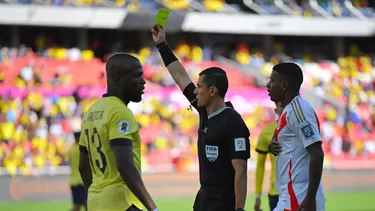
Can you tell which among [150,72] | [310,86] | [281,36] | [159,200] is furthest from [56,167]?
[281,36]

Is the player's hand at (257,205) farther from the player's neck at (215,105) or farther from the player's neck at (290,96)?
the player's neck at (290,96)

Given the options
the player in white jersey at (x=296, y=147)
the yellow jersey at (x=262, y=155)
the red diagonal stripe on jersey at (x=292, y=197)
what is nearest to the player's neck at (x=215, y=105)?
the player in white jersey at (x=296, y=147)

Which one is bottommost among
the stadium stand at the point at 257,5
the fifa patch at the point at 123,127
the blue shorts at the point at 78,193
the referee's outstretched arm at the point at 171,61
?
the blue shorts at the point at 78,193

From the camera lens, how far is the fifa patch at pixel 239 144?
6.32m

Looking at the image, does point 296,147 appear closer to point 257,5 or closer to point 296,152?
point 296,152

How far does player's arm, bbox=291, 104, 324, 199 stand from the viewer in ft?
19.5

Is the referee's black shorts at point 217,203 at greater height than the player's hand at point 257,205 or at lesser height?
greater

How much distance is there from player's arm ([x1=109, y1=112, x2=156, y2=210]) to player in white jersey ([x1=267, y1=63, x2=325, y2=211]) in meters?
1.39

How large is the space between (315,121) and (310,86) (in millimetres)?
27661

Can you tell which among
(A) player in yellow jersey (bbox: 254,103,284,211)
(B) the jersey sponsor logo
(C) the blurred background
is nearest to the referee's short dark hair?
(B) the jersey sponsor logo

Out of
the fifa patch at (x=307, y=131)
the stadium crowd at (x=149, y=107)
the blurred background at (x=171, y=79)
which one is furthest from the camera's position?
the stadium crowd at (x=149, y=107)

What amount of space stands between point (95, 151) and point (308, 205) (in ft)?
5.55

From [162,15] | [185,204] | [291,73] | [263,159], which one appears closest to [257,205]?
[263,159]

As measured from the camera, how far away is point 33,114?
2527 cm
